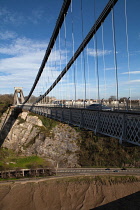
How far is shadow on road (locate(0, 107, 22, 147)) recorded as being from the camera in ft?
144

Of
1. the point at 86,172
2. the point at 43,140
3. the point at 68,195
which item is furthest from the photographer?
the point at 43,140

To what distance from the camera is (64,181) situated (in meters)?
28.4

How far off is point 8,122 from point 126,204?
37542 mm

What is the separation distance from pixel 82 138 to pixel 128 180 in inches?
581

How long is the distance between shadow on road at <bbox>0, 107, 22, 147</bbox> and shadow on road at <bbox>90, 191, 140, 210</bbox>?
3167 cm

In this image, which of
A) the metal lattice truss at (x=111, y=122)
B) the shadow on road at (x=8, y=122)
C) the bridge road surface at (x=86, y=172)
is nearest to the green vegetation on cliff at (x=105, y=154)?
the bridge road surface at (x=86, y=172)

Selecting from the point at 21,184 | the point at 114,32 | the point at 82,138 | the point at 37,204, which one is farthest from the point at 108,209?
the point at 114,32

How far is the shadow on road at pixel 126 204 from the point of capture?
80.4ft

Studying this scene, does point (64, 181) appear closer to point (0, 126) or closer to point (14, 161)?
point (14, 161)

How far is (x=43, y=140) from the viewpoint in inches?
1548

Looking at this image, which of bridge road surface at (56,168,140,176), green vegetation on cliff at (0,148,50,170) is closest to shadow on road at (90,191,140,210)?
bridge road surface at (56,168,140,176)

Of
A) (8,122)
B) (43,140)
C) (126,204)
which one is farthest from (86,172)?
(8,122)

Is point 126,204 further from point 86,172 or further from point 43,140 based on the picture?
point 43,140

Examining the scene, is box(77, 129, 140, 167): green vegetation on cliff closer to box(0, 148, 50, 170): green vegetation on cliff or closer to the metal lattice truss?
box(0, 148, 50, 170): green vegetation on cliff
